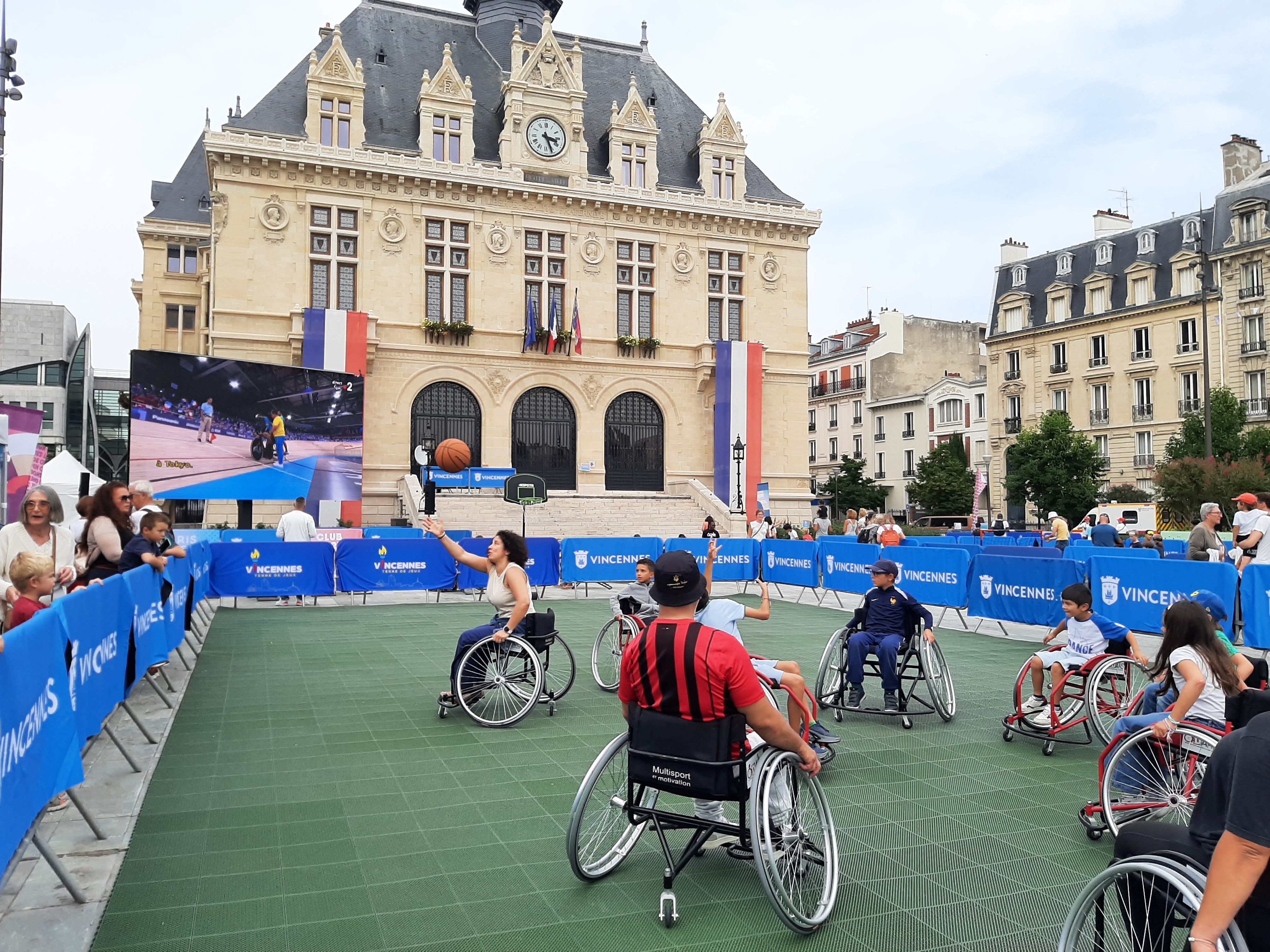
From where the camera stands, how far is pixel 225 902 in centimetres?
436

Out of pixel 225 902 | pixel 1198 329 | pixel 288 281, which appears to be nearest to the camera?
pixel 225 902

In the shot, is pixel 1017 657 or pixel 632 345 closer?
pixel 1017 657

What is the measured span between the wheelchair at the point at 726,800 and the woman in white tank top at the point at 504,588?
10.6 feet

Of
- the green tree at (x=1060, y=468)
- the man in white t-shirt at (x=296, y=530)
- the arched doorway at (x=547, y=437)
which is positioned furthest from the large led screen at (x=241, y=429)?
the green tree at (x=1060, y=468)

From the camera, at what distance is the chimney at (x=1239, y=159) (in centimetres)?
4503

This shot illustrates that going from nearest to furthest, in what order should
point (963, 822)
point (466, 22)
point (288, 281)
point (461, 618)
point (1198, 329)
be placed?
1. point (963, 822)
2. point (461, 618)
3. point (288, 281)
4. point (466, 22)
5. point (1198, 329)

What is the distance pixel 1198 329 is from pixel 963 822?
45.9m

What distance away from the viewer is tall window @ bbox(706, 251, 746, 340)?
1511 inches

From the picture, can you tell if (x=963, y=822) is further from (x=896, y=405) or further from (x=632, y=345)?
(x=896, y=405)

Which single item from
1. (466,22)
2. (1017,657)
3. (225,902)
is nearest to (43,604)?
(225,902)

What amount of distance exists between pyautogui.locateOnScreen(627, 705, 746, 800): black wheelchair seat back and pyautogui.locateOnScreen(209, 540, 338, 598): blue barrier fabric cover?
14.0 m

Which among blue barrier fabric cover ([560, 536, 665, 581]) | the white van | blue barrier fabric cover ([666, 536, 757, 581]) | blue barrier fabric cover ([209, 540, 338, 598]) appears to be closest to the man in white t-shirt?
blue barrier fabric cover ([209, 540, 338, 598])

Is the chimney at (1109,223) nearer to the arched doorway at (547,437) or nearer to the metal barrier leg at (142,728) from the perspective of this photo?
the arched doorway at (547,437)

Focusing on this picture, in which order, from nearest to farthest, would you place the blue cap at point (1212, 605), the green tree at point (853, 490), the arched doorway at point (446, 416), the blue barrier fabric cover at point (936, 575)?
the blue cap at point (1212, 605) < the blue barrier fabric cover at point (936, 575) < the arched doorway at point (446, 416) < the green tree at point (853, 490)
